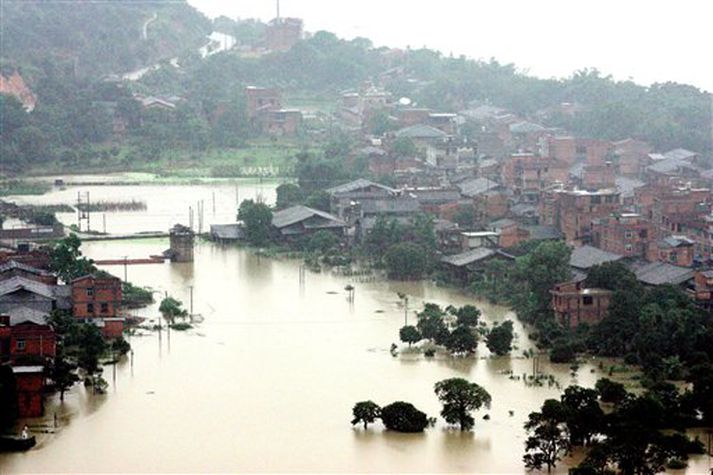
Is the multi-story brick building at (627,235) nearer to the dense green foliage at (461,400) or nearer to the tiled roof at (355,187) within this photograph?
the tiled roof at (355,187)

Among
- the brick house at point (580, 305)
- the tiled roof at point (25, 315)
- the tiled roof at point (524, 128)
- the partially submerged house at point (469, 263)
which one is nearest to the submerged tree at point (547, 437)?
the brick house at point (580, 305)

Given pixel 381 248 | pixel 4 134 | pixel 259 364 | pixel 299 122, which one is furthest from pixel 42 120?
pixel 259 364

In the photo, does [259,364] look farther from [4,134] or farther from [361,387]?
Result: [4,134]

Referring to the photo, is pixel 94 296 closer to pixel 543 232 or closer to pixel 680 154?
pixel 543 232

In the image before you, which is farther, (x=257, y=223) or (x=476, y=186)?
(x=476, y=186)

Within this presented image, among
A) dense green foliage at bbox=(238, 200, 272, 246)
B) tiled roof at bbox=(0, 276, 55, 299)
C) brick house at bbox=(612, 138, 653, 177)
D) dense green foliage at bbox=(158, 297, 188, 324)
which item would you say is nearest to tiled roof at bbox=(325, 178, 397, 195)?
dense green foliage at bbox=(238, 200, 272, 246)

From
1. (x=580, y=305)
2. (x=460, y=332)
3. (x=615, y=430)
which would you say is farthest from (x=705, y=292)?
(x=615, y=430)
